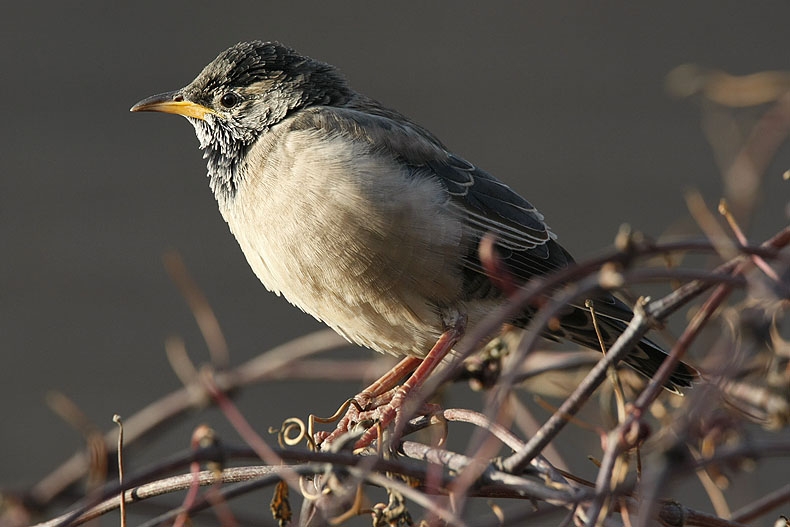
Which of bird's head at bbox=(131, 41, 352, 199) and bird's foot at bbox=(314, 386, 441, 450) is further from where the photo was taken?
bird's head at bbox=(131, 41, 352, 199)

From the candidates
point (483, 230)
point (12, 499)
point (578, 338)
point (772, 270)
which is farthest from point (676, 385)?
point (12, 499)

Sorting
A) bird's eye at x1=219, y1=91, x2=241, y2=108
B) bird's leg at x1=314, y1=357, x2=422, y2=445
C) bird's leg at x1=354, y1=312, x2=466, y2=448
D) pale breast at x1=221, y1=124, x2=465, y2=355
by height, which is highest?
bird's eye at x1=219, y1=91, x2=241, y2=108

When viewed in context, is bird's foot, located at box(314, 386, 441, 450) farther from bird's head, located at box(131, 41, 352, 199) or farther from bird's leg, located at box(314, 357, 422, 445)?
bird's head, located at box(131, 41, 352, 199)

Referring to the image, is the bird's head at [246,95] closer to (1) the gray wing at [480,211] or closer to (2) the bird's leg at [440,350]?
(1) the gray wing at [480,211]

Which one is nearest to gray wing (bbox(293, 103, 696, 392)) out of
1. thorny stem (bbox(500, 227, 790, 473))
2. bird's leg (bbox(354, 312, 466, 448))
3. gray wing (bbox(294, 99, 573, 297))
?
gray wing (bbox(294, 99, 573, 297))

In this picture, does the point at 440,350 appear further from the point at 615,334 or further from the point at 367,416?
the point at 615,334

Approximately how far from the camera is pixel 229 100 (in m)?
3.83

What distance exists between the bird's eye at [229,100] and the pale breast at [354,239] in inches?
18.5

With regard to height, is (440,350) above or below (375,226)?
below

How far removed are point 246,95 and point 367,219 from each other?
0.98 meters

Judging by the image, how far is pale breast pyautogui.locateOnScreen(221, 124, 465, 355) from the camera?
10.2ft

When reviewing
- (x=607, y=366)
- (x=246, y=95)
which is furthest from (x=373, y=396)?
(x=607, y=366)

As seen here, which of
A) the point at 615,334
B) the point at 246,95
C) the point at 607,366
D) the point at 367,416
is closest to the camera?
the point at 607,366

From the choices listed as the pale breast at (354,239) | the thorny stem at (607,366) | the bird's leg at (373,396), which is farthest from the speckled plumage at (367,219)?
the thorny stem at (607,366)
